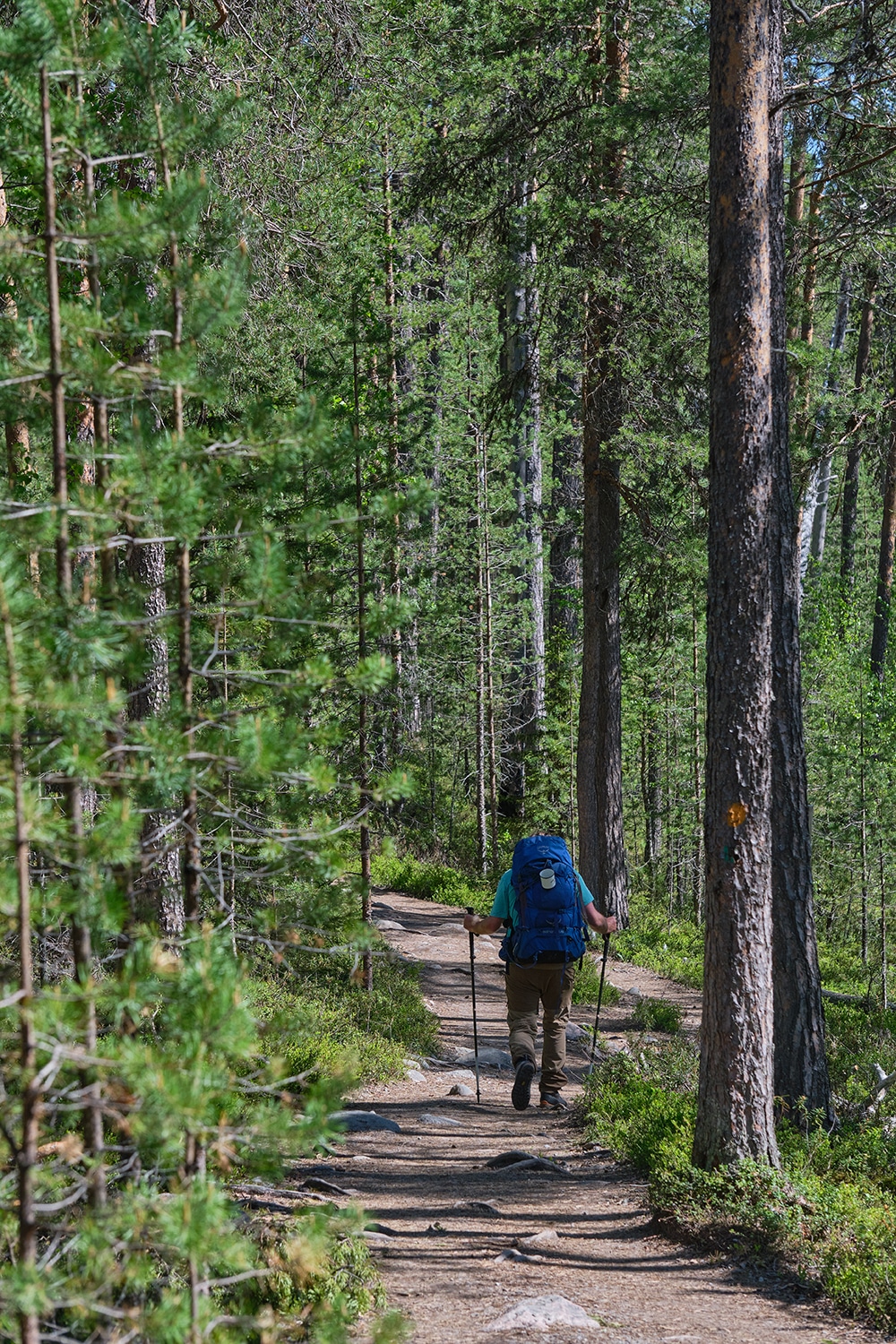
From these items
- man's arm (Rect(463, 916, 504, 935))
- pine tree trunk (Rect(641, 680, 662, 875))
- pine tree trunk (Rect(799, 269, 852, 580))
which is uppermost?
pine tree trunk (Rect(799, 269, 852, 580))

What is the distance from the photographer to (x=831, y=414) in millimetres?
11820

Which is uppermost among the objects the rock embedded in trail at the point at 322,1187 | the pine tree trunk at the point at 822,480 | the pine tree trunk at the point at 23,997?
the pine tree trunk at the point at 822,480

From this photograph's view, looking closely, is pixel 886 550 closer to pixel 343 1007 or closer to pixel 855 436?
pixel 855 436

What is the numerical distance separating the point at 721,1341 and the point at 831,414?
377 inches

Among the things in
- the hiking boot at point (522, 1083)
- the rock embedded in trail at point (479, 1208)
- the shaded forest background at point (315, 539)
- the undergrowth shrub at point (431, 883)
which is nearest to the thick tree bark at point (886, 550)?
the shaded forest background at point (315, 539)

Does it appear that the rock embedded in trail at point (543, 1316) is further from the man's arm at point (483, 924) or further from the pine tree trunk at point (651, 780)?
the pine tree trunk at point (651, 780)

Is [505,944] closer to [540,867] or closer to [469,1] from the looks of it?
[540,867]

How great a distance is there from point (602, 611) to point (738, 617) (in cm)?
886

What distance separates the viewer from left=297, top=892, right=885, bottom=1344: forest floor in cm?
473

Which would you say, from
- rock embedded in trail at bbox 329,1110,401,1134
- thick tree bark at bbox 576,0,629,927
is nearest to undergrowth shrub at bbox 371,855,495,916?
thick tree bark at bbox 576,0,629,927

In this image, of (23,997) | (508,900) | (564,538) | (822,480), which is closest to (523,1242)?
(508,900)

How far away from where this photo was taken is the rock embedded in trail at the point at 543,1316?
454 cm

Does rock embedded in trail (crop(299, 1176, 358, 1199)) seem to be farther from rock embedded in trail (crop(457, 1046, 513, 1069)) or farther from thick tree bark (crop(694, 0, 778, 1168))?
rock embedded in trail (crop(457, 1046, 513, 1069))

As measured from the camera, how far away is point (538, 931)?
793 cm
